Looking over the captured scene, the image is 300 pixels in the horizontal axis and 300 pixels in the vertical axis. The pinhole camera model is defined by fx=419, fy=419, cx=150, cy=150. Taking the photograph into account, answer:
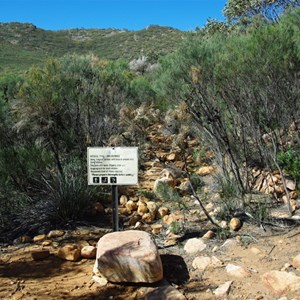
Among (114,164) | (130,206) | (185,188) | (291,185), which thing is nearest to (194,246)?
(114,164)

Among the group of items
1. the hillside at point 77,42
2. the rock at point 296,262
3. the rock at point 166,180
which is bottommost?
the rock at point 296,262

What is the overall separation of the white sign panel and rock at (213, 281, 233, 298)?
145 cm

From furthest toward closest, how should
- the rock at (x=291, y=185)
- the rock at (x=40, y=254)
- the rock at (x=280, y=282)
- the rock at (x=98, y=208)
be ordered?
the rock at (x=98, y=208) → the rock at (x=291, y=185) → the rock at (x=40, y=254) → the rock at (x=280, y=282)

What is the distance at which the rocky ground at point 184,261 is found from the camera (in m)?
3.53

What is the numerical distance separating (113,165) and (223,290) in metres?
1.74

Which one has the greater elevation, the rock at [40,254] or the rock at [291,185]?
the rock at [291,185]

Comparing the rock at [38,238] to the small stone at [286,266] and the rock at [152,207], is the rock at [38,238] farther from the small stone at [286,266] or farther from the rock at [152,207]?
the small stone at [286,266]

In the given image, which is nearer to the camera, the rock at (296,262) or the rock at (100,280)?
the rock at (296,262)

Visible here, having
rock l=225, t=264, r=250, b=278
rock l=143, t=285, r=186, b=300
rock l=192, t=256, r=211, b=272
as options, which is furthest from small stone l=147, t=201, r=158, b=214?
rock l=143, t=285, r=186, b=300

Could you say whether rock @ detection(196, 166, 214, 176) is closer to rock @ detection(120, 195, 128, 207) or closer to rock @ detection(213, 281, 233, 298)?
rock @ detection(120, 195, 128, 207)

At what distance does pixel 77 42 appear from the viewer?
54281mm

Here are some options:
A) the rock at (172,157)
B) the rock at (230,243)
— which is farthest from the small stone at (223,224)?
the rock at (172,157)

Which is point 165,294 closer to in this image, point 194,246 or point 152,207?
point 194,246

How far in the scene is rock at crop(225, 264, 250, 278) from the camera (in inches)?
145
